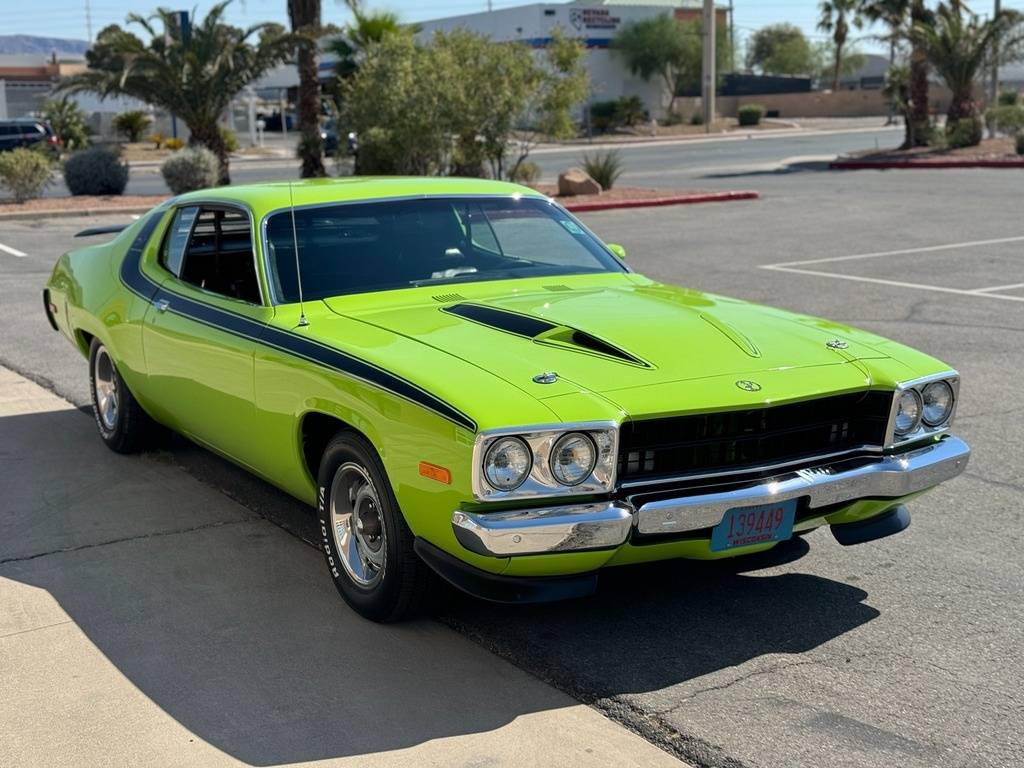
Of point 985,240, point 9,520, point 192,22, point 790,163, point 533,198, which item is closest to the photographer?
point 9,520

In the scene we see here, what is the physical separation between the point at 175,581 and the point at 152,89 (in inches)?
900

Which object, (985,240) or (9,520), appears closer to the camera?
(9,520)

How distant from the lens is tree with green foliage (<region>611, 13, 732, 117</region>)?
73.4 metres

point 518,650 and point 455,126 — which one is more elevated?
point 455,126

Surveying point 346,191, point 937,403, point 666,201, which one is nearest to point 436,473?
point 937,403

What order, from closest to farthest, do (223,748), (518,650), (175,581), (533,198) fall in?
(223,748)
(518,650)
(175,581)
(533,198)

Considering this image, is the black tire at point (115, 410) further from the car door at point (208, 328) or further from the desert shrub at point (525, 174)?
the desert shrub at point (525, 174)

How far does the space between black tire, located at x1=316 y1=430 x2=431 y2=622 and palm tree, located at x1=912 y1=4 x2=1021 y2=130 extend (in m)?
33.2

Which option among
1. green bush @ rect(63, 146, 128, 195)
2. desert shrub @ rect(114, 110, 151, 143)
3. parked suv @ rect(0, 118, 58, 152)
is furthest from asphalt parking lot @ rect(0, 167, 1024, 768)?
desert shrub @ rect(114, 110, 151, 143)

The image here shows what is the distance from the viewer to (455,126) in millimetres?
23656

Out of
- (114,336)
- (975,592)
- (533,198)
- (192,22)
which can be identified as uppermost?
(192,22)

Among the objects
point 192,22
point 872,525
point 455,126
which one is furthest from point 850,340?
point 192,22

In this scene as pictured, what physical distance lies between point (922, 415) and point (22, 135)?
39.0m

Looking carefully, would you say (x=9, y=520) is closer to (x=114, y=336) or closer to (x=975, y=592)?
(x=114, y=336)
